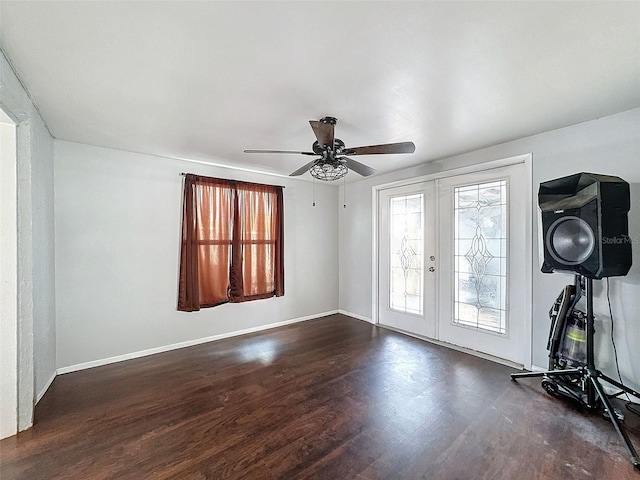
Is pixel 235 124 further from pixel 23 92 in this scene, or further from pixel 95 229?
pixel 95 229

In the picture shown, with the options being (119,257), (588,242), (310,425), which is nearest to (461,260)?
(588,242)

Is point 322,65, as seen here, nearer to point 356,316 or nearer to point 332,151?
point 332,151

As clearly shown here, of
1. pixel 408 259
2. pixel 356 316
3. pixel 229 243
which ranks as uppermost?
pixel 229 243

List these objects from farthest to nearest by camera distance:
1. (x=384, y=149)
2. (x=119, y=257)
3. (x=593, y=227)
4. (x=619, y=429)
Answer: (x=119, y=257) < (x=384, y=149) < (x=593, y=227) < (x=619, y=429)

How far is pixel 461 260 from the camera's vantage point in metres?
3.52

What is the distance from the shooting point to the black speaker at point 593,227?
78.2 inches

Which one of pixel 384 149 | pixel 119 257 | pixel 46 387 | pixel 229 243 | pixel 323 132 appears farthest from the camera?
pixel 229 243

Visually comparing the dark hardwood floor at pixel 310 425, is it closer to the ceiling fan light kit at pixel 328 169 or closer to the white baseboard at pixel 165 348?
the white baseboard at pixel 165 348

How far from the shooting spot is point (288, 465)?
169 centimetres

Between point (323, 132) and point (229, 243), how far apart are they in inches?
93.2

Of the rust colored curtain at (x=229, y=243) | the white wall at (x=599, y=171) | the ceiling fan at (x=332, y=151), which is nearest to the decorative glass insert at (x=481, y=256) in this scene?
the white wall at (x=599, y=171)

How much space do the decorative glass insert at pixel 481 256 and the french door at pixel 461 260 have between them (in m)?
0.01

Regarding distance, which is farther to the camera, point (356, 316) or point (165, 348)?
point (356, 316)

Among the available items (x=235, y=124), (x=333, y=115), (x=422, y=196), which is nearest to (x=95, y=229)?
(x=235, y=124)
